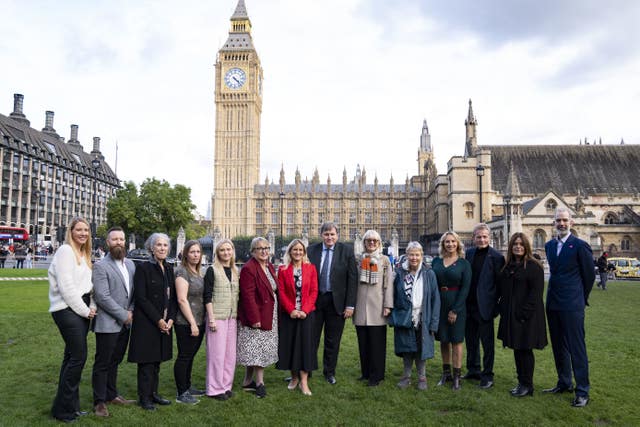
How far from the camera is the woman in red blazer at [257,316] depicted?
18.3 feet

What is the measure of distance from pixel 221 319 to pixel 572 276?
425 cm

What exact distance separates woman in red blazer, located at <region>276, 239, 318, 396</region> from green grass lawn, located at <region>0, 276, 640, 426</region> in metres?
0.36

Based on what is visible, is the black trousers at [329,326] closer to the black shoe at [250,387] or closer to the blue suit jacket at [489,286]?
the black shoe at [250,387]

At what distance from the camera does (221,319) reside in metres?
5.48

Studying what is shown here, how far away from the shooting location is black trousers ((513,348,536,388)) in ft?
18.8

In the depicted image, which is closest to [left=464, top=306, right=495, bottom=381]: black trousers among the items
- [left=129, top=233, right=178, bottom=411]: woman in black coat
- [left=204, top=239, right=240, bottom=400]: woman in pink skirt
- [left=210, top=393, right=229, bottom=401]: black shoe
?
[left=204, top=239, right=240, bottom=400]: woman in pink skirt

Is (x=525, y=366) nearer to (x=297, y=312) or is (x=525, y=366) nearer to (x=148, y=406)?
(x=297, y=312)

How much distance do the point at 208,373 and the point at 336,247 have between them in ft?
7.32

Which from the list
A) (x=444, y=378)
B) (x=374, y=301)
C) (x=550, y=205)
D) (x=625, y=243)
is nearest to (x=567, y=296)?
(x=444, y=378)

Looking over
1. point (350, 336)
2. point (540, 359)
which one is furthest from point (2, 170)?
point (540, 359)

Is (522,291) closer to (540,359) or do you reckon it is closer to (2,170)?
(540,359)

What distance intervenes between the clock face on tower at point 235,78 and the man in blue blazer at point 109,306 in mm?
67816

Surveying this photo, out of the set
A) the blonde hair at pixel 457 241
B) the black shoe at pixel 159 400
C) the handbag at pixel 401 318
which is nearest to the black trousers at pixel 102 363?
the black shoe at pixel 159 400

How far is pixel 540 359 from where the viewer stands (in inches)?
296
